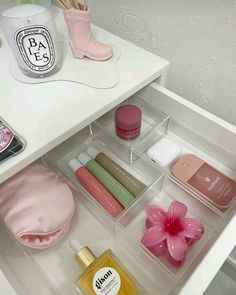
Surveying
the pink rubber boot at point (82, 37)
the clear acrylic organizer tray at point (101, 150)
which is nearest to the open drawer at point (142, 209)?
the clear acrylic organizer tray at point (101, 150)

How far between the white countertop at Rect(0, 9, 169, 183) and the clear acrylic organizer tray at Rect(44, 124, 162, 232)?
12cm

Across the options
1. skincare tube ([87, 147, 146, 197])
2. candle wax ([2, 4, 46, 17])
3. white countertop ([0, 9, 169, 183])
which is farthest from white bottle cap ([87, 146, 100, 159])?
candle wax ([2, 4, 46, 17])

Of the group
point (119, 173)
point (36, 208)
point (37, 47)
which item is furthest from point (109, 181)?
point (37, 47)

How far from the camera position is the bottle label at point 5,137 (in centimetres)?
30

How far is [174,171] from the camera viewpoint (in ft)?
1.44

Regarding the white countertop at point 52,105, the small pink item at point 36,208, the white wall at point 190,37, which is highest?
the white wall at point 190,37

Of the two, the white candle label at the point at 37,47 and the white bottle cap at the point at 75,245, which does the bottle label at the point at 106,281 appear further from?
the white candle label at the point at 37,47

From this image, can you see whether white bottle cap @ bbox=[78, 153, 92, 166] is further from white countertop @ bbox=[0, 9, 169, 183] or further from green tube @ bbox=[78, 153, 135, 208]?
white countertop @ bbox=[0, 9, 169, 183]

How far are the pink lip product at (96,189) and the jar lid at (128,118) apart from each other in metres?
0.10

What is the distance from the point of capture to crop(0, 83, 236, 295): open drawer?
1.14 feet

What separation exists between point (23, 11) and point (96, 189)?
0.28m

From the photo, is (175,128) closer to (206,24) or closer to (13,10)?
(206,24)

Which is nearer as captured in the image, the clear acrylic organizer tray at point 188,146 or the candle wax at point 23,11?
the candle wax at point 23,11

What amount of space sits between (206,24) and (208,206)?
0.90ft
